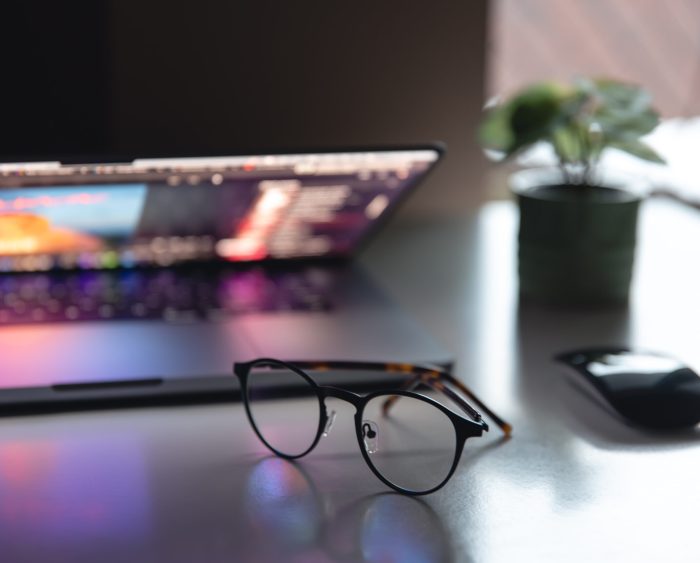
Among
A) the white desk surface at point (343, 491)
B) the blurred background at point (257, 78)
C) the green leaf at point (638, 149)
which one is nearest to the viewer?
the white desk surface at point (343, 491)

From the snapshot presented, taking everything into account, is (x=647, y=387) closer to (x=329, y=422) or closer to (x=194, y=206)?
(x=329, y=422)

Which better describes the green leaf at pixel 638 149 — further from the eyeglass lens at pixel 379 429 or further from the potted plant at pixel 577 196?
the eyeglass lens at pixel 379 429

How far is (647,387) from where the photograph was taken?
2.51 ft

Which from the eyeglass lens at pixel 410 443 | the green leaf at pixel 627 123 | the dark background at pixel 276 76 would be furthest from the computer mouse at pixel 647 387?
the dark background at pixel 276 76

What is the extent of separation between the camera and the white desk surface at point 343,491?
0.59 m

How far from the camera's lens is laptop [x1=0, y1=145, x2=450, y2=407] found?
830 millimetres

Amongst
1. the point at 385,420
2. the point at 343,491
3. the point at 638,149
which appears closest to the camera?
the point at 343,491

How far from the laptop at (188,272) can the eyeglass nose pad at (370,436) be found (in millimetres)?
165

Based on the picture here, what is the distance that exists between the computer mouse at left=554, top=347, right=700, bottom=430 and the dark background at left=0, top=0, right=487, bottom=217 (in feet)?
2.07

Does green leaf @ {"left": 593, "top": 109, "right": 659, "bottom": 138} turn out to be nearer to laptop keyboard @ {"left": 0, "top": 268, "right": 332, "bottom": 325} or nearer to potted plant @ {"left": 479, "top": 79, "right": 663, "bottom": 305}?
potted plant @ {"left": 479, "top": 79, "right": 663, "bottom": 305}

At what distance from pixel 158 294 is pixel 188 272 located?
9cm

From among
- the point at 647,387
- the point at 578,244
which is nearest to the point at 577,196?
the point at 578,244

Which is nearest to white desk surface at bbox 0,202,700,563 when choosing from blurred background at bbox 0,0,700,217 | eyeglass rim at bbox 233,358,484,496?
eyeglass rim at bbox 233,358,484,496

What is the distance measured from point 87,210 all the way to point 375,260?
0.41 metres
